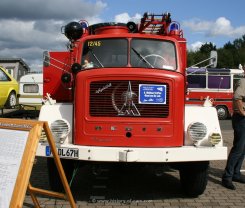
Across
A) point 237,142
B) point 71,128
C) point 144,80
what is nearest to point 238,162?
point 237,142

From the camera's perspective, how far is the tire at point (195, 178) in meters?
5.99

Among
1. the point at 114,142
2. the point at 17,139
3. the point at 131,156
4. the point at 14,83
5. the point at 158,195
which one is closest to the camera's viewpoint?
the point at 17,139

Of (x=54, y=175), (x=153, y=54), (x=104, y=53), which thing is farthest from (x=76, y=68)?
(x=54, y=175)

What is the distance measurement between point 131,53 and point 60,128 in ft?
5.53

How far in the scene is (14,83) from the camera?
1520 centimetres

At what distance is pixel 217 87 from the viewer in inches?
843

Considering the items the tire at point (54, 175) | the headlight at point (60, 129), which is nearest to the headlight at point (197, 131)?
the headlight at point (60, 129)

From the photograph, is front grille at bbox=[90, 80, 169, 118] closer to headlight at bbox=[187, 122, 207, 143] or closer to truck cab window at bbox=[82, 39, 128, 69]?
headlight at bbox=[187, 122, 207, 143]

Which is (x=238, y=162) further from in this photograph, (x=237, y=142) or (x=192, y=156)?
(x=192, y=156)

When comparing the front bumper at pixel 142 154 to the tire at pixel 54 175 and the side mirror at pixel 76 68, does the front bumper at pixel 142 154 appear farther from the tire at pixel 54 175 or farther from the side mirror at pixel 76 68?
the side mirror at pixel 76 68

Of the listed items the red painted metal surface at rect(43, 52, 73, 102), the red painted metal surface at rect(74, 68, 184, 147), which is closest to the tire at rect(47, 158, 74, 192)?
the red painted metal surface at rect(74, 68, 184, 147)

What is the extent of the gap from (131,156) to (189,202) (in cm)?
128

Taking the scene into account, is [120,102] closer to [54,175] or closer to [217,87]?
[54,175]

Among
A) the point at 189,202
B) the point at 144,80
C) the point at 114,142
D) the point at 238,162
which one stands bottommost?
the point at 189,202
